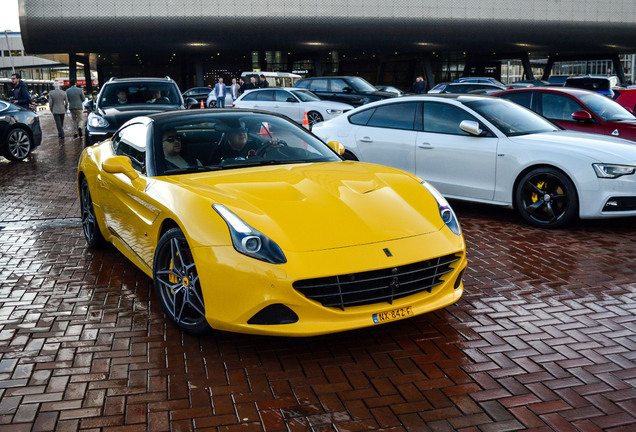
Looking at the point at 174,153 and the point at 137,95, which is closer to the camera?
the point at 174,153

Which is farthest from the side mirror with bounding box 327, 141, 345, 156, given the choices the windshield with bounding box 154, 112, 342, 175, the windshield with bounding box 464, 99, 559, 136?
the windshield with bounding box 464, 99, 559, 136

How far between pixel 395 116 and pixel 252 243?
546cm

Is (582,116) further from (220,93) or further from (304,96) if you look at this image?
(220,93)

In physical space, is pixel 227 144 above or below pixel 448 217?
above

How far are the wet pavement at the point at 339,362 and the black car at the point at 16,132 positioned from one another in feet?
32.3

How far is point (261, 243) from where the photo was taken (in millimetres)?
3918

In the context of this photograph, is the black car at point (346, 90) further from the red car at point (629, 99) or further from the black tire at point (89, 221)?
the black tire at point (89, 221)

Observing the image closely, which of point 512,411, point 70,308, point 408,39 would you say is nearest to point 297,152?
point 70,308

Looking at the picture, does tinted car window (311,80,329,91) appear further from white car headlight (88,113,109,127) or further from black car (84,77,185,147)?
white car headlight (88,113,109,127)

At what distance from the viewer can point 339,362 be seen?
13.1 ft

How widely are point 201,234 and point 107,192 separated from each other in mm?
2134

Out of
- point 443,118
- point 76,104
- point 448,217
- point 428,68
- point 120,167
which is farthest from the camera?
point 428,68

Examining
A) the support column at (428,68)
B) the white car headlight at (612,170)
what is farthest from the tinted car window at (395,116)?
the support column at (428,68)

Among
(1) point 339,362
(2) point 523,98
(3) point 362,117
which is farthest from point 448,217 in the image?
(2) point 523,98
